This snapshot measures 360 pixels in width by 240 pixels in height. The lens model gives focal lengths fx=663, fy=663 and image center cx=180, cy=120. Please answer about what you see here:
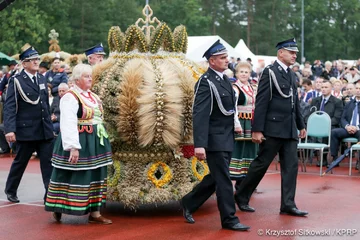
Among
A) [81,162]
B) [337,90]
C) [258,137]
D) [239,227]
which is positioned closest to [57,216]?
[81,162]

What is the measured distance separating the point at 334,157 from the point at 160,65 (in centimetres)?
662

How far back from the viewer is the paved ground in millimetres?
7336

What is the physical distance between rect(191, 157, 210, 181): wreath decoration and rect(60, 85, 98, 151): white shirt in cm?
177

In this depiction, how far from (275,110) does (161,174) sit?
167 centimetres

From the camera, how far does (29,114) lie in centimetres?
916

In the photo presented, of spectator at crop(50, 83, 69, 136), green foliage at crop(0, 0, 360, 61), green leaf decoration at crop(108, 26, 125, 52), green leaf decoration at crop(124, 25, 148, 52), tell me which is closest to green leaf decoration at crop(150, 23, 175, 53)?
green leaf decoration at crop(124, 25, 148, 52)

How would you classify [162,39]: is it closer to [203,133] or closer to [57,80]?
[203,133]

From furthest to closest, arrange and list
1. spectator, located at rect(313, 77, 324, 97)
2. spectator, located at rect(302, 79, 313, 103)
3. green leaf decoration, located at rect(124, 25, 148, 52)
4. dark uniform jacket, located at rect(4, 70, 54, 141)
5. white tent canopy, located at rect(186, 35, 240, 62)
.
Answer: white tent canopy, located at rect(186, 35, 240, 62) < spectator, located at rect(302, 79, 313, 103) < spectator, located at rect(313, 77, 324, 97) < dark uniform jacket, located at rect(4, 70, 54, 141) < green leaf decoration, located at rect(124, 25, 148, 52)

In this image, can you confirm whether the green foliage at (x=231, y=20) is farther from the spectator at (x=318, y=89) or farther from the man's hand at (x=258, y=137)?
the man's hand at (x=258, y=137)

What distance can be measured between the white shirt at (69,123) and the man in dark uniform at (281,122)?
229cm

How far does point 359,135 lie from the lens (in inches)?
530

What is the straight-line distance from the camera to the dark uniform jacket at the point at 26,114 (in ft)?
29.8

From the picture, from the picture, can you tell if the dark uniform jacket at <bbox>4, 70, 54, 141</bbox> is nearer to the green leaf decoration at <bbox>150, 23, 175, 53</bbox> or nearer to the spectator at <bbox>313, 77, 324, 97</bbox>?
the green leaf decoration at <bbox>150, 23, 175, 53</bbox>

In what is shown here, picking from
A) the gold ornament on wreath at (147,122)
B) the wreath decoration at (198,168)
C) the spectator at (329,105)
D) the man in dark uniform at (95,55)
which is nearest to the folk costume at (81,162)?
the gold ornament on wreath at (147,122)
